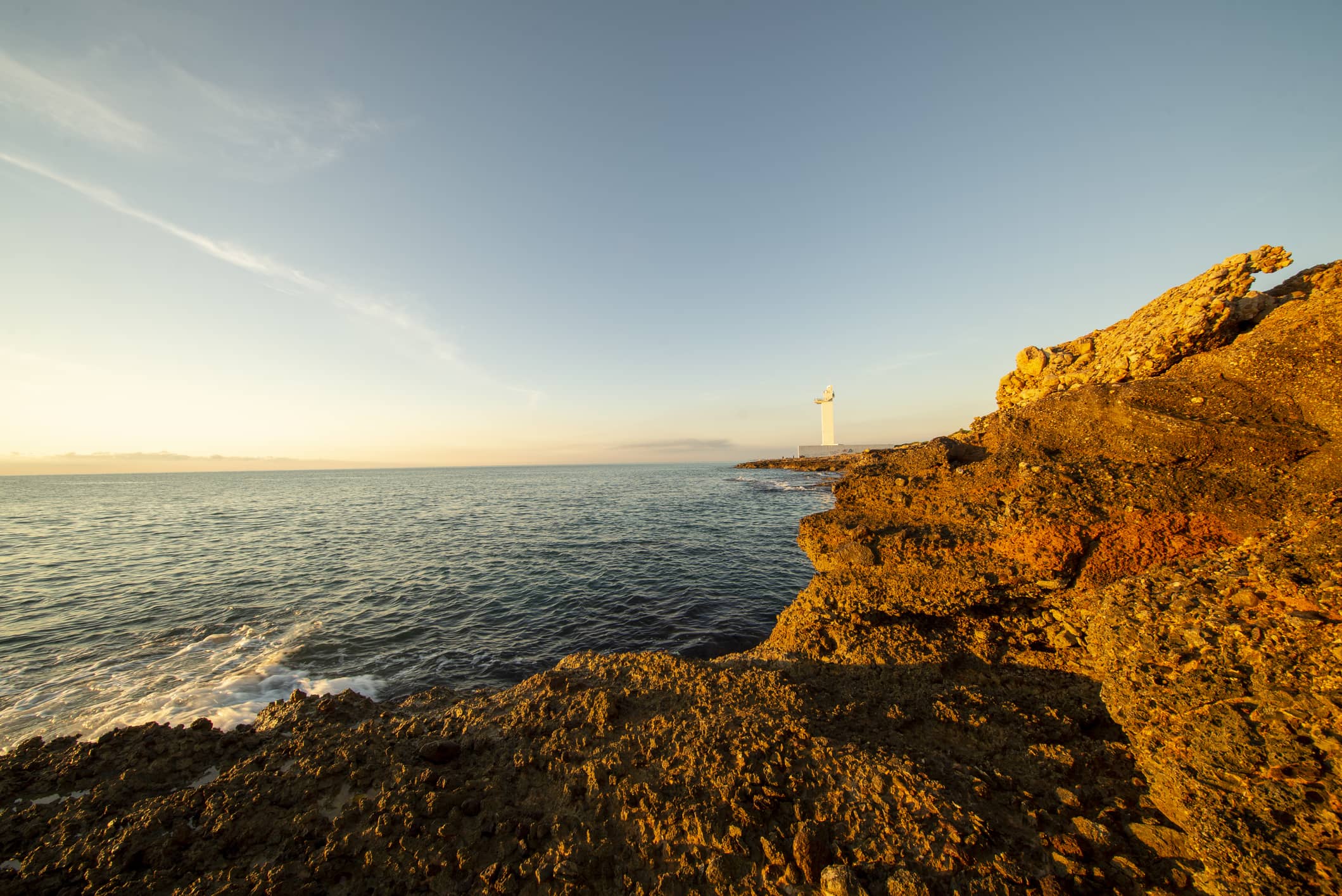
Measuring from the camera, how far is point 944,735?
5035mm

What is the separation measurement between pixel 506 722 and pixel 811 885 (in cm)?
412

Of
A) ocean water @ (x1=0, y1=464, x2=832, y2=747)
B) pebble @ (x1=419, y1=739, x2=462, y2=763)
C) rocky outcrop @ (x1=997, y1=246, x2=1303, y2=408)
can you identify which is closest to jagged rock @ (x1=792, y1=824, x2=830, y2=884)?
pebble @ (x1=419, y1=739, x2=462, y2=763)

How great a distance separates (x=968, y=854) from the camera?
3375mm

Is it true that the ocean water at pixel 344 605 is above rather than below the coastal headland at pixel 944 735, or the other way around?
below

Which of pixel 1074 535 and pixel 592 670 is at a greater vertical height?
pixel 1074 535

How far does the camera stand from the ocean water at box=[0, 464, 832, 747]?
938cm

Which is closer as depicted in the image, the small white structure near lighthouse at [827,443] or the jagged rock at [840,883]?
the jagged rock at [840,883]

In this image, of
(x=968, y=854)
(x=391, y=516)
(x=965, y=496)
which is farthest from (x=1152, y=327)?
(x=391, y=516)

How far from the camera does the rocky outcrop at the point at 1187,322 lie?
8312 millimetres

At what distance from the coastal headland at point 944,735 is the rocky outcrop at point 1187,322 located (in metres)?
0.10

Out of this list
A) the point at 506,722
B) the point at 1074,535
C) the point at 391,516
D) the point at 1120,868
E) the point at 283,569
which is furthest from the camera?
the point at 391,516

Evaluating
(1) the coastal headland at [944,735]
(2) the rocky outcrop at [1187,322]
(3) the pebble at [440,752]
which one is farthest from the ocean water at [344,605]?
(2) the rocky outcrop at [1187,322]

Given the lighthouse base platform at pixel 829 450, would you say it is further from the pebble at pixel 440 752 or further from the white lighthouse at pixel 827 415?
the pebble at pixel 440 752

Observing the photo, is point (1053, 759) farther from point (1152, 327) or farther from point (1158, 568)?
point (1152, 327)
